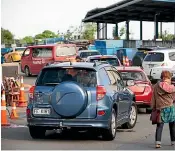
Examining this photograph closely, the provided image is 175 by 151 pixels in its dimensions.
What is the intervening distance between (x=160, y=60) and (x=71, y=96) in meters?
16.4

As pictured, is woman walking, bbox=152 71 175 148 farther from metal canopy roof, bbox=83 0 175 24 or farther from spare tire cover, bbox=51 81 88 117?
metal canopy roof, bbox=83 0 175 24

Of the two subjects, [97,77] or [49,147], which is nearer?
[49,147]

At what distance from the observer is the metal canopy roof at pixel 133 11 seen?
5003cm

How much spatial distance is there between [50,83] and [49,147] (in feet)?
4.71

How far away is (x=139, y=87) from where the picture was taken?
51.9ft

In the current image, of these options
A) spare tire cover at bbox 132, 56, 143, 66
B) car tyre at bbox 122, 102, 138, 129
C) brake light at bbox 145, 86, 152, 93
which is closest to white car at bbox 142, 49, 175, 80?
spare tire cover at bbox 132, 56, 143, 66

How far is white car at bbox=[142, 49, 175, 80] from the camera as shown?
2530 centimetres

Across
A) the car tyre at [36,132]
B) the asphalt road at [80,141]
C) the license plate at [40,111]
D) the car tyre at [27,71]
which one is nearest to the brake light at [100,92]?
the asphalt road at [80,141]

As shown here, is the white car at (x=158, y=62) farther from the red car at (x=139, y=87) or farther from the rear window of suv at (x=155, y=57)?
the red car at (x=139, y=87)

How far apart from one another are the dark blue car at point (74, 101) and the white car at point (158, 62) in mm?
14567

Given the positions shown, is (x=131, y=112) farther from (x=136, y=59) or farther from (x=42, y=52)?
(x=42, y=52)

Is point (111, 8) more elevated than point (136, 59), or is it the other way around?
point (111, 8)

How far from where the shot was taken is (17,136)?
1130cm

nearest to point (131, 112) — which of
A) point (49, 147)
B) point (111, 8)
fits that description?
point (49, 147)
